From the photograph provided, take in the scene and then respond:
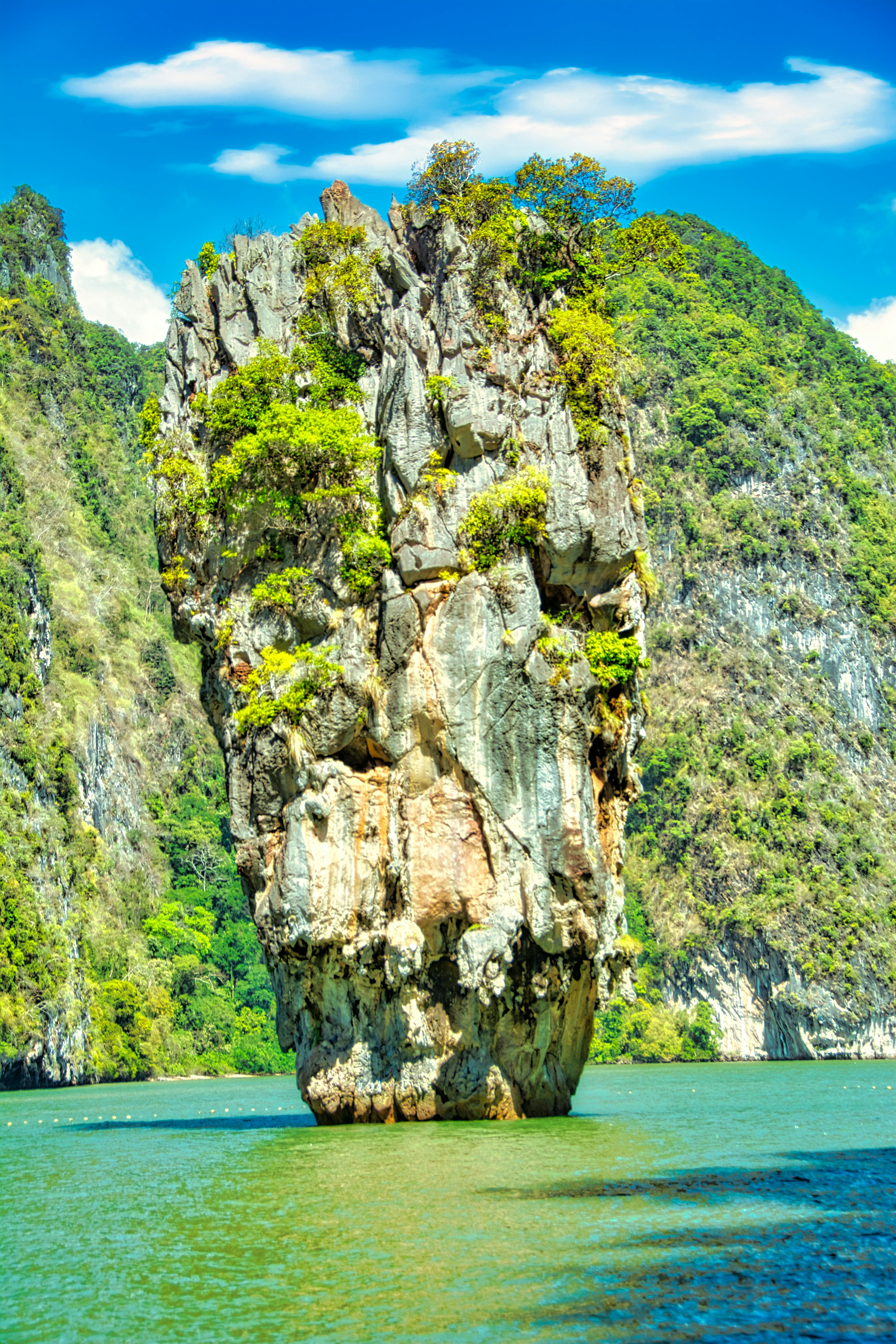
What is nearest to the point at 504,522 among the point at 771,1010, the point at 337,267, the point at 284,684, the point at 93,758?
the point at 284,684

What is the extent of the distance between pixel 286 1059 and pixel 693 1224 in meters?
58.1

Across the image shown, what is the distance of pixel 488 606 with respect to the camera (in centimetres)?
2133

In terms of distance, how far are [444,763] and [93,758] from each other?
5863 centimetres

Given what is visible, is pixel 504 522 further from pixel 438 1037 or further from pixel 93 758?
pixel 93 758

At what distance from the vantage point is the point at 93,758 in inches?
3002

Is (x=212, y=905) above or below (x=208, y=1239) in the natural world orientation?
above

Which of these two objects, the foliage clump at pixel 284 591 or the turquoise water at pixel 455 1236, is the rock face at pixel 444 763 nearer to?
the foliage clump at pixel 284 591

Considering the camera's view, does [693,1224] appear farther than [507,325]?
No

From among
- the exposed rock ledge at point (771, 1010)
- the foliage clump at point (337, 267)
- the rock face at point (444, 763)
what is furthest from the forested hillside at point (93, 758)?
the foliage clump at point (337, 267)

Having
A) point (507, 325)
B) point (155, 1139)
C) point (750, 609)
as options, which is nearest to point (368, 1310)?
point (155, 1139)

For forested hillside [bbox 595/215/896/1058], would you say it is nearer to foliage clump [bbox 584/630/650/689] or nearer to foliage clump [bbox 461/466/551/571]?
foliage clump [bbox 584/630/650/689]

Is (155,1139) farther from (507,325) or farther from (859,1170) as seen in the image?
(507,325)

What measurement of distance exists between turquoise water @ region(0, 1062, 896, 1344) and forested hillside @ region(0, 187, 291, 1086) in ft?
108

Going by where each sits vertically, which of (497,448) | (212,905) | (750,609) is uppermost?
(750,609)
